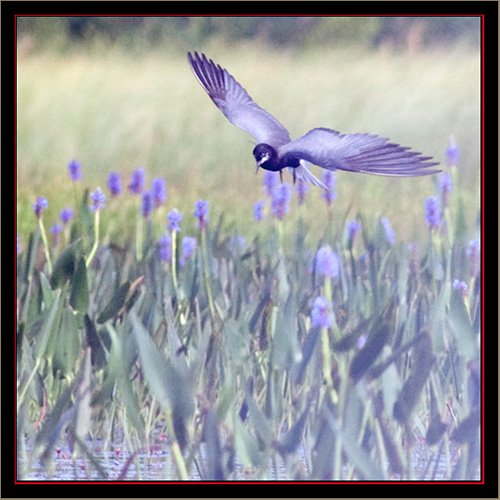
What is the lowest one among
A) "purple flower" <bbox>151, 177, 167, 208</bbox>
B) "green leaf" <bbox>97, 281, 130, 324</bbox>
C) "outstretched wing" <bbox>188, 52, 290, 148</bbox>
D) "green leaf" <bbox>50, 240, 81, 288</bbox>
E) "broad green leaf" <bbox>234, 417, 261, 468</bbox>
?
"broad green leaf" <bbox>234, 417, 261, 468</bbox>

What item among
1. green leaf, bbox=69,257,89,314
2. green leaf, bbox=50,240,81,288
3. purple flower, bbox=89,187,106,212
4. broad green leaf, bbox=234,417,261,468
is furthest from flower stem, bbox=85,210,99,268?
broad green leaf, bbox=234,417,261,468

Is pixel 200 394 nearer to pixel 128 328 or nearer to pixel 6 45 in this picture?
pixel 128 328

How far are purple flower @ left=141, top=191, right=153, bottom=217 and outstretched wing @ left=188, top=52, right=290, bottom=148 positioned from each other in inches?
14.0

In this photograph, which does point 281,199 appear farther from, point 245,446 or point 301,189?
point 245,446

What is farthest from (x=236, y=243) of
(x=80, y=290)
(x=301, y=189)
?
(x=80, y=290)

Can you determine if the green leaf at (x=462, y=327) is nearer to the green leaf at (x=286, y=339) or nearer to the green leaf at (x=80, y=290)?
the green leaf at (x=286, y=339)

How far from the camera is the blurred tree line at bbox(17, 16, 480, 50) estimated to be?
7.35 ft

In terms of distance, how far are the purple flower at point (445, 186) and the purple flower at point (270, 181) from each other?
455mm

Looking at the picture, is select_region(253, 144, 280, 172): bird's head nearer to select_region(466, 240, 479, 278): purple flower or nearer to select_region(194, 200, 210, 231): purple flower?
select_region(194, 200, 210, 231): purple flower

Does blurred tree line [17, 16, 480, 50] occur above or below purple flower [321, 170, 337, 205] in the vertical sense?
above

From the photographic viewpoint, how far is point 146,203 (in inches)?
98.5

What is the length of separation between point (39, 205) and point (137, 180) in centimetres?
30

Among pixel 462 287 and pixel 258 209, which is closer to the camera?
pixel 462 287

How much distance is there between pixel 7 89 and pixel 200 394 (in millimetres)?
937
